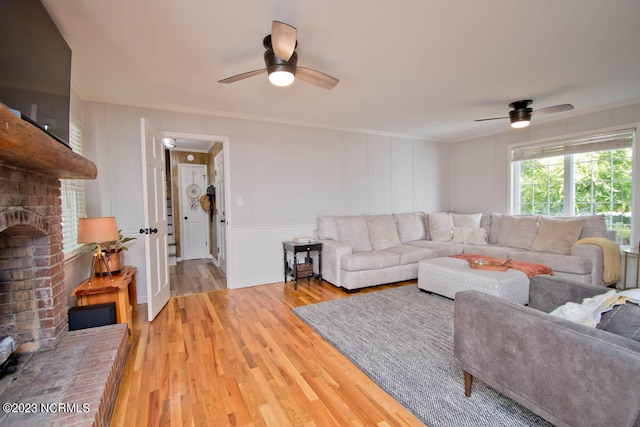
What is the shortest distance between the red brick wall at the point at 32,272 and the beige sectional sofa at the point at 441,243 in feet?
9.29

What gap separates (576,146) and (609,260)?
5.75 ft

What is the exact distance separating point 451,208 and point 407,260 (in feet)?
8.83

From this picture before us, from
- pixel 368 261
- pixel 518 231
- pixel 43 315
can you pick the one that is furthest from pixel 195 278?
pixel 518 231

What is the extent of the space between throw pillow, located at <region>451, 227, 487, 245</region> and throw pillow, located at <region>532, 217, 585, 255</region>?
706 mm

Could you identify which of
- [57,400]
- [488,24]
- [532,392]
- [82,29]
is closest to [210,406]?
[57,400]

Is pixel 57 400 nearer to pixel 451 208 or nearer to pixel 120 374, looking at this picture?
pixel 120 374

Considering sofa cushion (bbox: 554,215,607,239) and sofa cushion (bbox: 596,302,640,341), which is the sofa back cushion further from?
sofa cushion (bbox: 596,302,640,341)

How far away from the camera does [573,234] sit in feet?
12.5

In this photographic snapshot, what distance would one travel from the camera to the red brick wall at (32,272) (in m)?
1.74

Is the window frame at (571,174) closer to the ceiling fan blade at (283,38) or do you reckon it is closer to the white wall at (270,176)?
the white wall at (270,176)

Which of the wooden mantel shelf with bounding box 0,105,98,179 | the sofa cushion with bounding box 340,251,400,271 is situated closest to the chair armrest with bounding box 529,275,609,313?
the sofa cushion with bounding box 340,251,400,271

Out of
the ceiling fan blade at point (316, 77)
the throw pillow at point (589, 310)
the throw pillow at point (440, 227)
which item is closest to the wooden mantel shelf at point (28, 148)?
the ceiling fan blade at point (316, 77)

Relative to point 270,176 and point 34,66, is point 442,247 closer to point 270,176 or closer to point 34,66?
point 270,176

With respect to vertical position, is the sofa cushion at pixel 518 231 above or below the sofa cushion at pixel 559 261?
above
